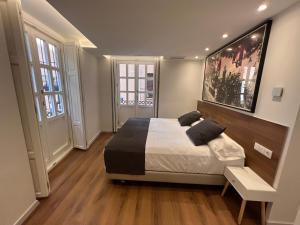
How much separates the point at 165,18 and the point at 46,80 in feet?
7.16

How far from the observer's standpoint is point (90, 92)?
3467 millimetres

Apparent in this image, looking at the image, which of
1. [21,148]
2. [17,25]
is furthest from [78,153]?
[17,25]

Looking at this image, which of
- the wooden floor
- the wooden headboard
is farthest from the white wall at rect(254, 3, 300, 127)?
the wooden floor

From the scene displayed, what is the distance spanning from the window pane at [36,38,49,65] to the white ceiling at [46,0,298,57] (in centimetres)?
86

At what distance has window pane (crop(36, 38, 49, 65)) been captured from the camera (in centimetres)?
220

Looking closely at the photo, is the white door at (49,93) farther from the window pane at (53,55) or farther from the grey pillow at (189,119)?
the grey pillow at (189,119)

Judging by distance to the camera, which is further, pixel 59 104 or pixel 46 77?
pixel 59 104

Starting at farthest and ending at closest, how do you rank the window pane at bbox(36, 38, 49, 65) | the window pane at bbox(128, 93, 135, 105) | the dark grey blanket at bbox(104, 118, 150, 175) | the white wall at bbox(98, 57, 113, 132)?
1. the window pane at bbox(128, 93, 135, 105)
2. the white wall at bbox(98, 57, 113, 132)
3. the window pane at bbox(36, 38, 49, 65)
4. the dark grey blanket at bbox(104, 118, 150, 175)

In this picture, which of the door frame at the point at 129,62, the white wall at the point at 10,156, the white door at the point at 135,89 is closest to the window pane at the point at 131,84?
the white door at the point at 135,89

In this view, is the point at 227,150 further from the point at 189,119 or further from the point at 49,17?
the point at 49,17

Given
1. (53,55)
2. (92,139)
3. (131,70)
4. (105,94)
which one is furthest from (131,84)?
(53,55)

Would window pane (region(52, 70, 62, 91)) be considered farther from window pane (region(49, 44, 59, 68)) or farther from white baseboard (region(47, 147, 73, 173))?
white baseboard (region(47, 147, 73, 173))

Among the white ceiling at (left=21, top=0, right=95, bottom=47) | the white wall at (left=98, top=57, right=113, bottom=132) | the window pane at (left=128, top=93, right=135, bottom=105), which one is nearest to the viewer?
the white ceiling at (left=21, top=0, right=95, bottom=47)

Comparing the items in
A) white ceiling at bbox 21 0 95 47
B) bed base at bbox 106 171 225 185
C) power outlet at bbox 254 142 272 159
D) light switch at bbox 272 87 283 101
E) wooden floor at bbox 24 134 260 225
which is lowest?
wooden floor at bbox 24 134 260 225
